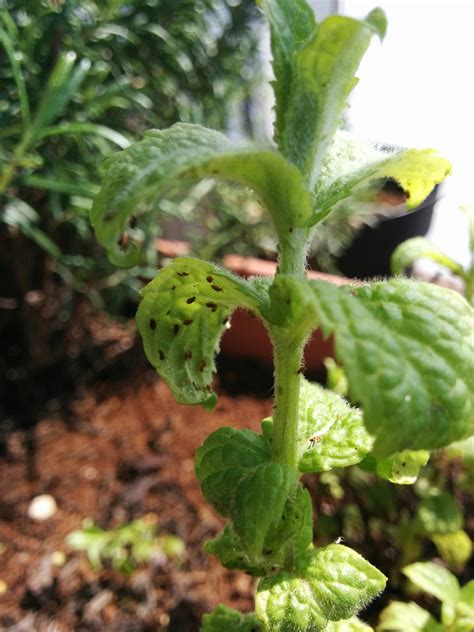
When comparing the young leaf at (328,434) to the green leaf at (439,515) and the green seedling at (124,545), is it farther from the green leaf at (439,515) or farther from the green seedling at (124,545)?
the green seedling at (124,545)

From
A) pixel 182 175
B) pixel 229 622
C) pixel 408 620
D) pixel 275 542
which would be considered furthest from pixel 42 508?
pixel 182 175

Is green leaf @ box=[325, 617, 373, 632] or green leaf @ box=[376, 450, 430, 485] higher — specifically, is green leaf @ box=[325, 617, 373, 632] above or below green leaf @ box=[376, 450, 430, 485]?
below

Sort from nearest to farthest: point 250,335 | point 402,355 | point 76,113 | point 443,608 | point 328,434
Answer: point 402,355 → point 328,434 → point 443,608 → point 76,113 → point 250,335

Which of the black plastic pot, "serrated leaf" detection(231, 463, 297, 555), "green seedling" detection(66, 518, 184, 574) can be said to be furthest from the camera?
the black plastic pot

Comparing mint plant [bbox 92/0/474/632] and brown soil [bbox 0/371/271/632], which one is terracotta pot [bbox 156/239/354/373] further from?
mint plant [bbox 92/0/474/632]

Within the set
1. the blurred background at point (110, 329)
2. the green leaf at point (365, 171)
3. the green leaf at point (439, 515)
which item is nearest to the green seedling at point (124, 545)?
the blurred background at point (110, 329)

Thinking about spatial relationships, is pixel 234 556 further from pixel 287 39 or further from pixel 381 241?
pixel 381 241

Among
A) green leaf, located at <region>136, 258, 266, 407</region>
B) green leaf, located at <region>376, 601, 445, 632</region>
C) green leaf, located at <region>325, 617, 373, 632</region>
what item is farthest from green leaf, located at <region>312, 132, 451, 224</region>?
green leaf, located at <region>376, 601, 445, 632</region>
